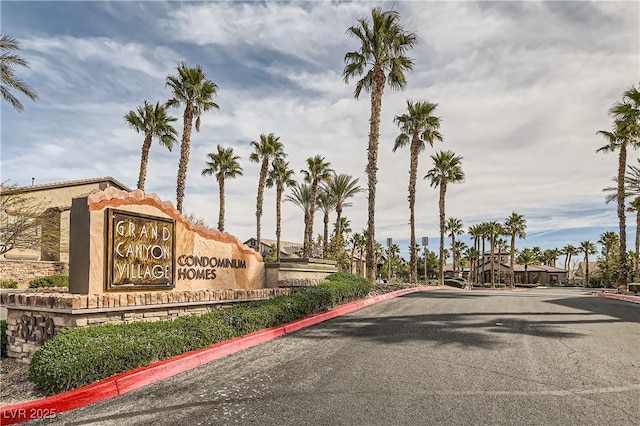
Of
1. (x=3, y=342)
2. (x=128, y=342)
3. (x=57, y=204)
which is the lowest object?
(x=3, y=342)

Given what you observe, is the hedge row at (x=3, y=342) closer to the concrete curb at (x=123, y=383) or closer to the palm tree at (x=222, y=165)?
the concrete curb at (x=123, y=383)

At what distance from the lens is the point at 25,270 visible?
27297mm

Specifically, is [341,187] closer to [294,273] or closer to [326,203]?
[326,203]

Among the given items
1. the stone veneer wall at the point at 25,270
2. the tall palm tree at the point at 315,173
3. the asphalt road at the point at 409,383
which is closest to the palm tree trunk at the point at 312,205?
the tall palm tree at the point at 315,173

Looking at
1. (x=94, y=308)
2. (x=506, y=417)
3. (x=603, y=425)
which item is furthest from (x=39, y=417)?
(x=603, y=425)

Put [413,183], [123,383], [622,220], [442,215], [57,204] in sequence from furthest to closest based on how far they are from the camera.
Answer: [442,215] → [413,183] → [57,204] → [622,220] → [123,383]

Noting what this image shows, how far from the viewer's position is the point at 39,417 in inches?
212

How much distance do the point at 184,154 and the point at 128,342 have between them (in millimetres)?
24389

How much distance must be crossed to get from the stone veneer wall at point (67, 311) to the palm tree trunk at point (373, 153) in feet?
48.5

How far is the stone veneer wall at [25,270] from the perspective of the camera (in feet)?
86.7

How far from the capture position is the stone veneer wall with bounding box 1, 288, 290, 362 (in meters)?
7.87

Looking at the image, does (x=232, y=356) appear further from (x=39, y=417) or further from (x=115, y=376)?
(x=39, y=417)

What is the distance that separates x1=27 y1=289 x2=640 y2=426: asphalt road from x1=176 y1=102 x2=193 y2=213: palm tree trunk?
21213 millimetres

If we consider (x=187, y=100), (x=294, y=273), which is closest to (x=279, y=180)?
(x=187, y=100)
